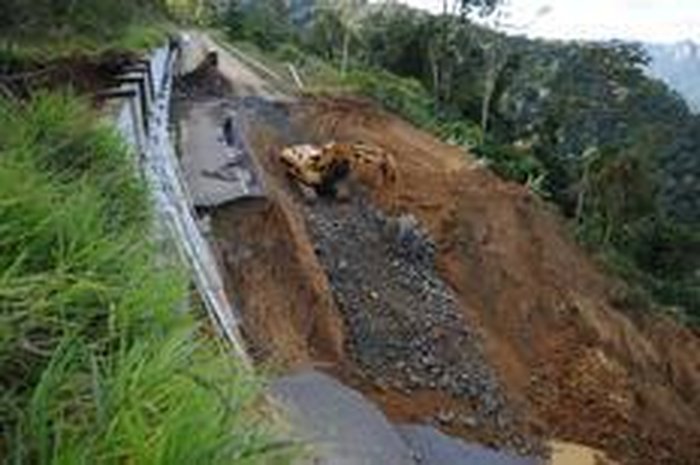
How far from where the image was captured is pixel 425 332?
15406mm

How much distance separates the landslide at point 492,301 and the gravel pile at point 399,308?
19cm

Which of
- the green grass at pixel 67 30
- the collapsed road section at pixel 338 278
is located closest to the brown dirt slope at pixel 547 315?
the collapsed road section at pixel 338 278

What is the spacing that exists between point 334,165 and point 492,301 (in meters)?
3.02

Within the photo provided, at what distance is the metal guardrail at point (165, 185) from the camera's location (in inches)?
345

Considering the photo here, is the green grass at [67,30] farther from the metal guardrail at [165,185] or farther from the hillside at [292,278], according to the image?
the metal guardrail at [165,185]

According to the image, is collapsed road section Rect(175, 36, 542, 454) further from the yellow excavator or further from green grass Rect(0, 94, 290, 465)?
green grass Rect(0, 94, 290, 465)

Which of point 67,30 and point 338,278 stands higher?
point 67,30

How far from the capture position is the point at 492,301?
61.1 feet

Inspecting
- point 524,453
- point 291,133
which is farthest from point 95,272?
point 291,133

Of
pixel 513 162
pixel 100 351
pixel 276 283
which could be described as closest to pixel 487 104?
pixel 513 162

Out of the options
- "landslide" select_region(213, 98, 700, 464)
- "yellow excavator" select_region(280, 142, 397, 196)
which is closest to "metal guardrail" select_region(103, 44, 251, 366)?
"landslide" select_region(213, 98, 700, 464)

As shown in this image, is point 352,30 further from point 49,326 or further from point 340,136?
point 49,326

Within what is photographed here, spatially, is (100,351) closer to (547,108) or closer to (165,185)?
(165,185)

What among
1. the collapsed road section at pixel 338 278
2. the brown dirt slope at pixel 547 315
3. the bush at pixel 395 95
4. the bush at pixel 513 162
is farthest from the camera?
the bush at pixel 395 95
